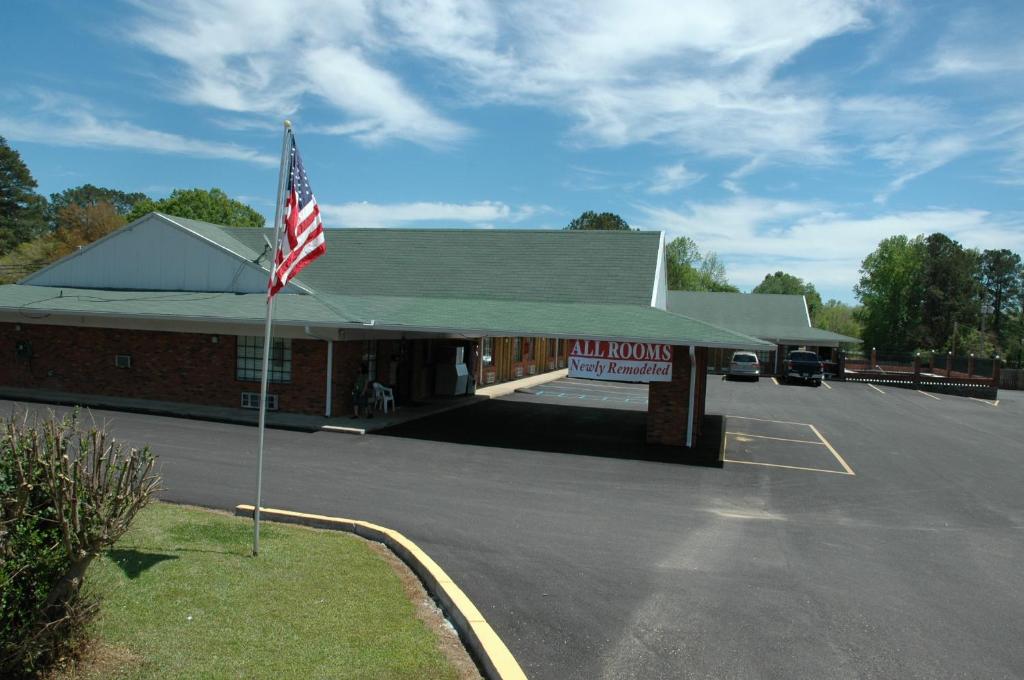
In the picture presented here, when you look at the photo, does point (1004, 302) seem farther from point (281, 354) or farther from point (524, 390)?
point (281, 354)

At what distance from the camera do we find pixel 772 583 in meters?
8.24

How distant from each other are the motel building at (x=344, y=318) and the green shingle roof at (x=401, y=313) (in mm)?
67

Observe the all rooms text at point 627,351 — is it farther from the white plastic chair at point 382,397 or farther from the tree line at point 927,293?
the tree line at point 927,293

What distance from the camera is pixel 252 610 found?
6.32 m

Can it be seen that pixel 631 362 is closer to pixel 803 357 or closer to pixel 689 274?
pixel 803 357

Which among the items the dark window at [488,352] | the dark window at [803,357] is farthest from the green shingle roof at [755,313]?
the dark window at [488,352]

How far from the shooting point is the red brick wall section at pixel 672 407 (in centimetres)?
1731

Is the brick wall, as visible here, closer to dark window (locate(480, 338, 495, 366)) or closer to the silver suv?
dark window (locate(480, 338, 495, 366))

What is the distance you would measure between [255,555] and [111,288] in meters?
20.0

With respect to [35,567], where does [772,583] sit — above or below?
below

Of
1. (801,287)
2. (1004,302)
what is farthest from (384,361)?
(801,287)

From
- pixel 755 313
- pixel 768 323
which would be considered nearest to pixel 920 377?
pixel 768 323

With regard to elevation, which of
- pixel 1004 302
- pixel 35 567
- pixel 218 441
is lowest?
pixel 218 441

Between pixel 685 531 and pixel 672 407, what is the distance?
7325 mm
